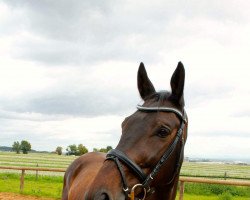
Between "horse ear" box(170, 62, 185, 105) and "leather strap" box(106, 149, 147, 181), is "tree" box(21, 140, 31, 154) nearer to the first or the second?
"horse ear" box(170, 62, 185, 105)

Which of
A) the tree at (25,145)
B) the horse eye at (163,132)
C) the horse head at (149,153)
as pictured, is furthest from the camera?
the tree at (25,145)

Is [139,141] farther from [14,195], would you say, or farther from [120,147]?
[14,195]

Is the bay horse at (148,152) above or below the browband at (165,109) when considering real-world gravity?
below

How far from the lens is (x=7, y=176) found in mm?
23500

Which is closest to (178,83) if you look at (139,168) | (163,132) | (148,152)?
(163,132)

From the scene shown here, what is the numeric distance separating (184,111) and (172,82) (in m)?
0.26

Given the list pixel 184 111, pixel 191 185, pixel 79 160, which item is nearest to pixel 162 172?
pixel 184 111

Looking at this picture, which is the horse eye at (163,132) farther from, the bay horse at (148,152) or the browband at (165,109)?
the browband at (165,109)

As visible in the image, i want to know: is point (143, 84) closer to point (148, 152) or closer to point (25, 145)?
point (148, 152)

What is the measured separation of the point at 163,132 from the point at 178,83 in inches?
17.5

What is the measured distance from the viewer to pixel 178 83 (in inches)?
109

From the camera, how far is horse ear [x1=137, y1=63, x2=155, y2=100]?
2973 millimetres

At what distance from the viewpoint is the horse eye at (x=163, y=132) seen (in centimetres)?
253

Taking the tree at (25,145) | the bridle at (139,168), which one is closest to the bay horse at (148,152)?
the bridle at (139,168)
